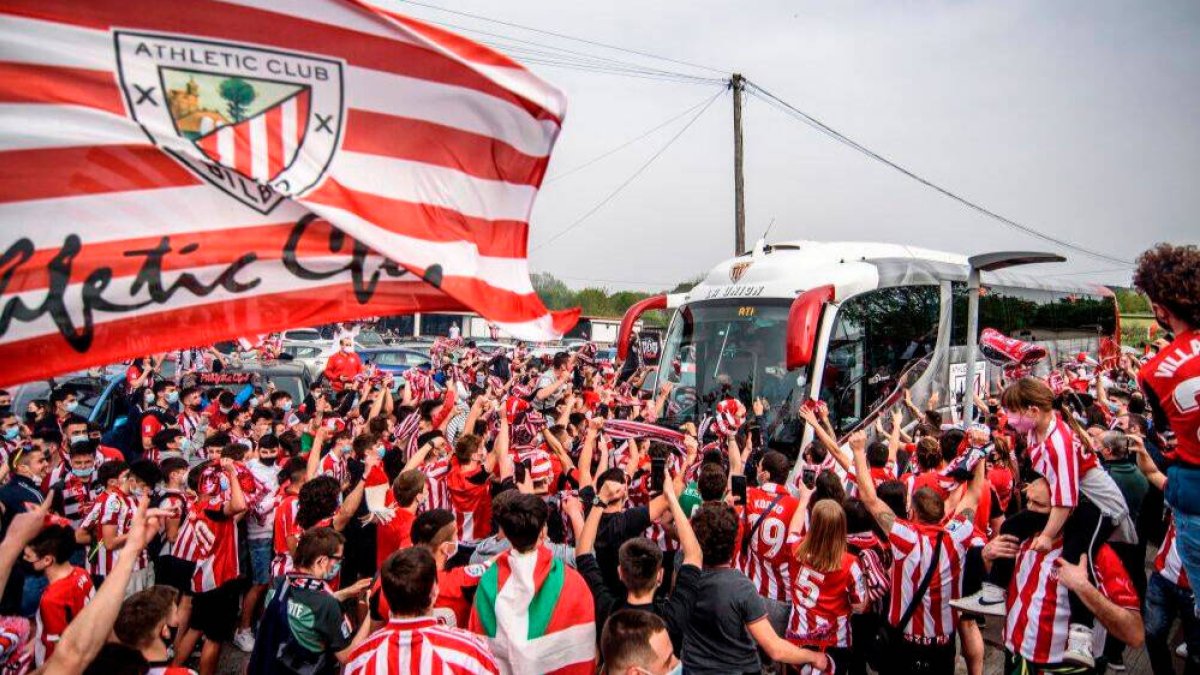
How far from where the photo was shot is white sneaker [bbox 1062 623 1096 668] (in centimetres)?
348

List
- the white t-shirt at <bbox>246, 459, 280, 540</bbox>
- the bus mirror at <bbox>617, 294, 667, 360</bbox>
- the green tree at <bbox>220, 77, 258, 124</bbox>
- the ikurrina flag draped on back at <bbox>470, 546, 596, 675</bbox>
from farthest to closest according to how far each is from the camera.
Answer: the bus mirror at <bbox>617, 294, 667, 360</bbox>, the white t-shirt at <bbox>246, 459, 280, 540</bbox>, the ikurrina flag draped on back at <bbox>470, 546, 596, 675</bbox>, the green tree at <bbox>220, 77, 258, 124</bbox>

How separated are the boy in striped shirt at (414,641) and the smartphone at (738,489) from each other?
2.67 meters

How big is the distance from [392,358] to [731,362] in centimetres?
1340

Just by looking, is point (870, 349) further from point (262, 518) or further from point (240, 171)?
point (240, 171)

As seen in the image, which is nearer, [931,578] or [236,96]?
[236,96]

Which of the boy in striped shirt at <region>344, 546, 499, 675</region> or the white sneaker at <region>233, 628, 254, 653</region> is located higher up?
the boy in striped shirt at <region>344, 546, 499, 675</region>

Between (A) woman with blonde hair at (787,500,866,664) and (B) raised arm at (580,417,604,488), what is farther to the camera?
(B) raised arm at (580,417,604,488)

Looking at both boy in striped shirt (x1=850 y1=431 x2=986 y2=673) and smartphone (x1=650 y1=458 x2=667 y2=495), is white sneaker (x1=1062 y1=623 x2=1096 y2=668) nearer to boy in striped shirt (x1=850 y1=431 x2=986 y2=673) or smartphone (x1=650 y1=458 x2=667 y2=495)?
boy in striped shirt (x1=850 y1=431 x2=986 y2=673)

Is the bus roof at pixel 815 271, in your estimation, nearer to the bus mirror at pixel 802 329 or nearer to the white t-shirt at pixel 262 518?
the bus mirror at pixel 802 329

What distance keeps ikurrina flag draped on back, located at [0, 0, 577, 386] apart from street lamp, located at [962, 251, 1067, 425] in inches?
398

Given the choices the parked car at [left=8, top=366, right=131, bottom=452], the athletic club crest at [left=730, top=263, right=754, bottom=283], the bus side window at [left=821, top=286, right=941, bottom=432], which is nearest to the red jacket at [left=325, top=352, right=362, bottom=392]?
the parked car at [left=8, top=366, right=131, bottom=452]

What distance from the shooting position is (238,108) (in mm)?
2670

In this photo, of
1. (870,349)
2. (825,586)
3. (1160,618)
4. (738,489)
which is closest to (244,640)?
(738,489)

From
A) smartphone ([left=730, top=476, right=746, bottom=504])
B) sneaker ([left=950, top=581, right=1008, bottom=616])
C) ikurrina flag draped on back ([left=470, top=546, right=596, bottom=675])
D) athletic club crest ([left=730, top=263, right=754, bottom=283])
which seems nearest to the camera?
ikurrina flag draped on back ([left=470, top=546, right=596, bottom=675])
